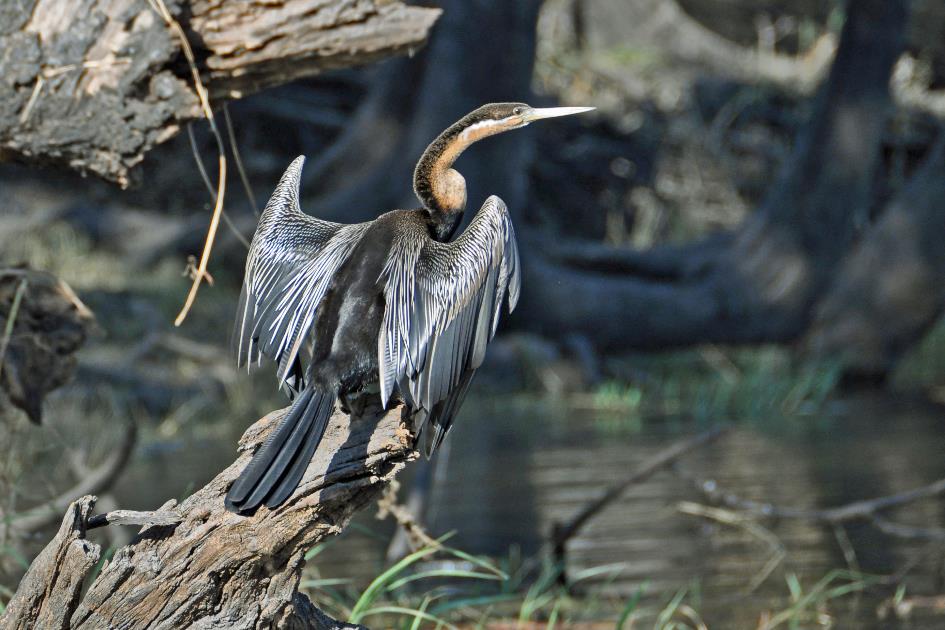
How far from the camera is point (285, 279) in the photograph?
3.09 meters

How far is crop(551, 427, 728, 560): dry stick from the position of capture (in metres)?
4.40

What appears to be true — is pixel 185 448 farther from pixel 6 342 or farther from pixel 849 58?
pixel 849 58

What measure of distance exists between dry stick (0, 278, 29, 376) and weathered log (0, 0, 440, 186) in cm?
40

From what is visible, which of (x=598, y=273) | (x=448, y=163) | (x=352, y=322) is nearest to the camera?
(x=352, y=322)

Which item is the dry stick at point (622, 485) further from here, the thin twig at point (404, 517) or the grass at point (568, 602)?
the thin twig at point (404, 517)

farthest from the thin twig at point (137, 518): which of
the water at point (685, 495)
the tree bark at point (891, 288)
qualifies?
the tree bark at point (891, 288)

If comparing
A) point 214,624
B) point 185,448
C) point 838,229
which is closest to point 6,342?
point 214,624

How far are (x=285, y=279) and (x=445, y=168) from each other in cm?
49

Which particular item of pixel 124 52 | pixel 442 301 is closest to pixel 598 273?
pixel 124 52

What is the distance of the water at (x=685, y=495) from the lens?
4.70m

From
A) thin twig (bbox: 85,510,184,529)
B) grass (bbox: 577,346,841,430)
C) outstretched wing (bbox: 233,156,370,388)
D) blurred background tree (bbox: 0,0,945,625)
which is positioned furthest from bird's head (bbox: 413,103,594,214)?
grass (bbox: 577,346,841,430)

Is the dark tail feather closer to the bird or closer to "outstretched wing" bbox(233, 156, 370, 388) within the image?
the bird

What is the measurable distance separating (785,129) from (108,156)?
10236 millimetres

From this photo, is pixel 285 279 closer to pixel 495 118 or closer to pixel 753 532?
pixel 495 118
